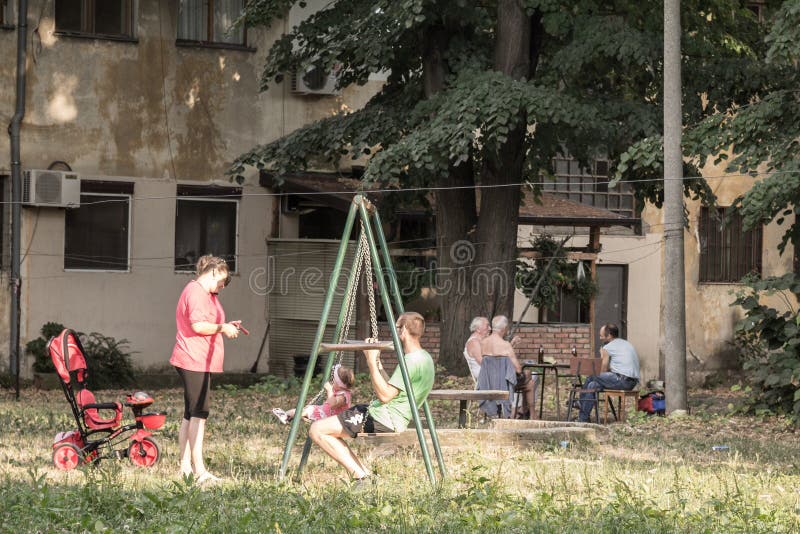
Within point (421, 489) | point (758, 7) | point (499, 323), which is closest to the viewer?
point (421, 489)

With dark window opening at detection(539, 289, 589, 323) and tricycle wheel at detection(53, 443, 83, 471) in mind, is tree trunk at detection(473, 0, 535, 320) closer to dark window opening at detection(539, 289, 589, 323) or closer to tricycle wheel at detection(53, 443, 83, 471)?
dark window opening at detection(539, 289, 589, 323)

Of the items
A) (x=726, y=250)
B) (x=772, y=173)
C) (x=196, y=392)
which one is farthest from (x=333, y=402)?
(x=726, y=250)

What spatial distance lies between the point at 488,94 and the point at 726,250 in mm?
12716

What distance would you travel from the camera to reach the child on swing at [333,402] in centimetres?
1027

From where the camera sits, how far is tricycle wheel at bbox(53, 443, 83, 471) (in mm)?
10797

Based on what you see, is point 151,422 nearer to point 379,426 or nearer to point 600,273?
point 379,426

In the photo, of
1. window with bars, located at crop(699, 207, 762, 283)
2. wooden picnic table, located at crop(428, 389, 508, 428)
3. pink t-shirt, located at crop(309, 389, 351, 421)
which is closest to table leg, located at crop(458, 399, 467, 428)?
wooden picnic table, located at crop(428, 389, 508, 428)

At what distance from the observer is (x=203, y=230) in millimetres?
23281

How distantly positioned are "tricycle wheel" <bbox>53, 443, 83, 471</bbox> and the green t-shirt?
251 centimetres

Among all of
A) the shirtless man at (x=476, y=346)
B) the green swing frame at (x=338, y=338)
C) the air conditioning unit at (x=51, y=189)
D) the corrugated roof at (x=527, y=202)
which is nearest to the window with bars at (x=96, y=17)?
the air conditioning unit at (x=51, y=189)

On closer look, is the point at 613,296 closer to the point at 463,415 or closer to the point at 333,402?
the point at 463,415

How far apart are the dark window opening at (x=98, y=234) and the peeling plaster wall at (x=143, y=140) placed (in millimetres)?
A: 187

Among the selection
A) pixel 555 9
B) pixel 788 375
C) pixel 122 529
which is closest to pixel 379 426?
pixel 122 529

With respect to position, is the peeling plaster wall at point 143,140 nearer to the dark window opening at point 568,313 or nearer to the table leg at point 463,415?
the dark window opening at point 568,313
